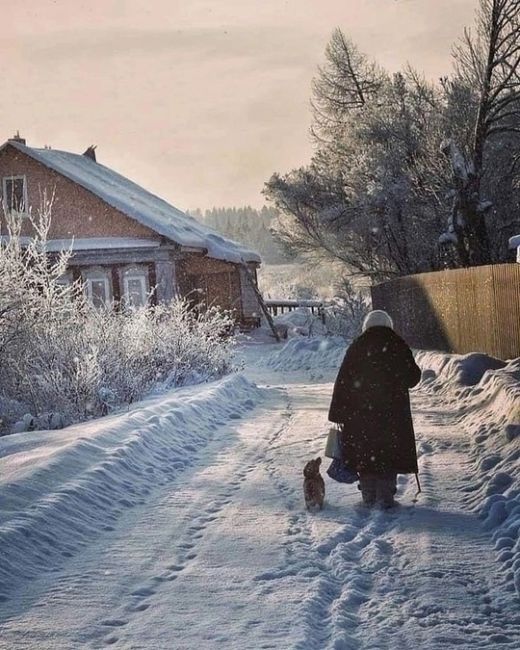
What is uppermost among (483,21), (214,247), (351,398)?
(483,21)

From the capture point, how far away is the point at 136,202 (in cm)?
3625

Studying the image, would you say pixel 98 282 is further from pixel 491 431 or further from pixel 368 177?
pixel 491 431

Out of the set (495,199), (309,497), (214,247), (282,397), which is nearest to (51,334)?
(282,397)

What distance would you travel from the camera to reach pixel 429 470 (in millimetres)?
9188

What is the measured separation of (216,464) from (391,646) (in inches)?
221

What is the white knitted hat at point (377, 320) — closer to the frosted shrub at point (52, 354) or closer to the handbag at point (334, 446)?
the handbag at point (334, 446)

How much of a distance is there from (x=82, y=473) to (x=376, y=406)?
280 cm

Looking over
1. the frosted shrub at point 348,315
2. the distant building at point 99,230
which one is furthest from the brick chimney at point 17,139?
the frosted shrub at point 348,315

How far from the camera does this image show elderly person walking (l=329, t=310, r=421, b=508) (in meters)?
8.04

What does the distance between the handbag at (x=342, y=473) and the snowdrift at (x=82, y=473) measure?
5.90 feet

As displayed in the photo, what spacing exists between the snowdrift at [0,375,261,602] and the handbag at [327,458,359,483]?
1798mm

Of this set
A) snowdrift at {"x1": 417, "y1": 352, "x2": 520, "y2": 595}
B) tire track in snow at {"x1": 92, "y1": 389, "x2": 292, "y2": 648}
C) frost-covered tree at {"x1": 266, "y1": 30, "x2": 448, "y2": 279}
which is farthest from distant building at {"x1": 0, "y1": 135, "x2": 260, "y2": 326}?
tire track in snow at {"x1": 92, "y1": 389, "x2": 292, "y2": 648}

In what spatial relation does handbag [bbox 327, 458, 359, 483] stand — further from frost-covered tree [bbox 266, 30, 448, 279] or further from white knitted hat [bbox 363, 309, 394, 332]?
frost-covered tree [bbox 266, 30, 448, 279]

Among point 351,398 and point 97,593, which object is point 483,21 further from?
point 97,593
